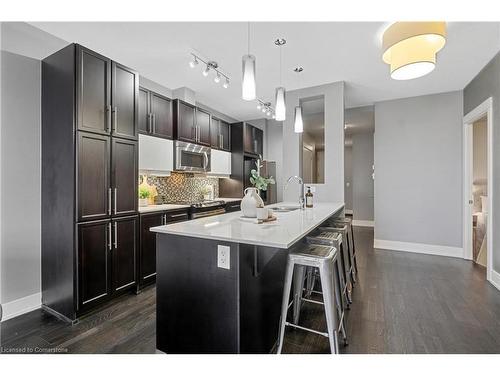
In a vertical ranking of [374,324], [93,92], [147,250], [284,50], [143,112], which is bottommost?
[374,324]

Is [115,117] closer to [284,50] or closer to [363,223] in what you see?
[284,50]

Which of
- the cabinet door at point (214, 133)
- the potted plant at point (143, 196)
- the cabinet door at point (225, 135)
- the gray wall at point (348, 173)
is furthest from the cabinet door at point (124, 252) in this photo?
the gray wall at point (348, 173)

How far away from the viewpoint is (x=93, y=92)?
2354mm

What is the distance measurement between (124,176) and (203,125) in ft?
6.84

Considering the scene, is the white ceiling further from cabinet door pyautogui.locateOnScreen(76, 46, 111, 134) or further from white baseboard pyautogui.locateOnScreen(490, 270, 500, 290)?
white baseboard pyautogui.locateOnScreen(490, 270, 500, 290)

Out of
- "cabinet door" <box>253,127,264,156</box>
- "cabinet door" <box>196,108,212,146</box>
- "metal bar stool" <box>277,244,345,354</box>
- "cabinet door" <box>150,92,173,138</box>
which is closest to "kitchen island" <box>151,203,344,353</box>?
"metal bar stool" <box>277,244,345,354</box>

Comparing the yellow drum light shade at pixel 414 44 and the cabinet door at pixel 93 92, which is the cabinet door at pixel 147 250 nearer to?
the cabinet door at pixel 93 92

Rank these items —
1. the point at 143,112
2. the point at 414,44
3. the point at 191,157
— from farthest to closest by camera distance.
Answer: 1. the point at 191,157
2. the point at 143,112
3. the point at 414,44

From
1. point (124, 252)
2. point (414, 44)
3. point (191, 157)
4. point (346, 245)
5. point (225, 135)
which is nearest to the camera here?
point (414, 44)

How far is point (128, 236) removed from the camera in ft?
8.91

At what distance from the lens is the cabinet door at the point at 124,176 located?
2.58 metres

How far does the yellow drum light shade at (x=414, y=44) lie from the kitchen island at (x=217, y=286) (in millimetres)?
1626

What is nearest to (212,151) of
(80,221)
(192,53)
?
(192,53)

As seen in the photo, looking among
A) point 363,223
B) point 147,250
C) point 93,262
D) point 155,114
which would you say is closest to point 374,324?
point 147,250
